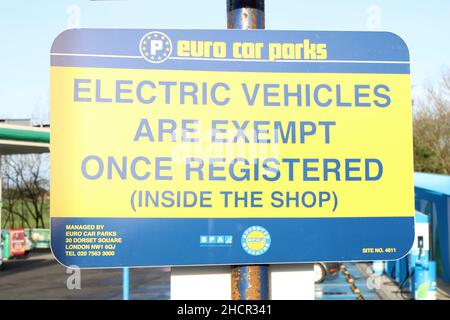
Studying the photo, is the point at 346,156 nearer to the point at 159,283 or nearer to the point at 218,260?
the point at 218,260

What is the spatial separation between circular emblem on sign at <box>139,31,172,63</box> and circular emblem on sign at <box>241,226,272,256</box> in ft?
3.57

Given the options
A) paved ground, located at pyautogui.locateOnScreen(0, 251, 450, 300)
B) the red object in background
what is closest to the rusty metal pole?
paved ground, located at pyautogui.locateOnScreen(0, 251, 450, 300)

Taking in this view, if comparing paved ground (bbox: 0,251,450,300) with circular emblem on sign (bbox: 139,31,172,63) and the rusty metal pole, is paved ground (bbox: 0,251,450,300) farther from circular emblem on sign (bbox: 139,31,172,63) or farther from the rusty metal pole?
circular emblem on sign (bbox: 139,31,172,63)

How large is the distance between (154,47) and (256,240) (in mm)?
1224

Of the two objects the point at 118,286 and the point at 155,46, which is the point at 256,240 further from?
the point at 118,286

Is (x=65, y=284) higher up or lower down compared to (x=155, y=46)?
lower down

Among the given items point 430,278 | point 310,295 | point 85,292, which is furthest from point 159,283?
point 310,295

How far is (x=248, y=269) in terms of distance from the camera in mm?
3172

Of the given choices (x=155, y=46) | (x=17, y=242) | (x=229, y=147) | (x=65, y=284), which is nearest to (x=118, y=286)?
(x=65, y=284)

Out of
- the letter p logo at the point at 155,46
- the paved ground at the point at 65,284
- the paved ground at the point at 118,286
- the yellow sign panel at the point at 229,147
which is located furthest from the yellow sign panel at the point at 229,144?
the paved ground at the point at 65,284

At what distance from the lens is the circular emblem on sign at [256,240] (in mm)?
3150

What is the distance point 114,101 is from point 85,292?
15.6m

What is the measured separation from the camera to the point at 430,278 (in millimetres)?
13648

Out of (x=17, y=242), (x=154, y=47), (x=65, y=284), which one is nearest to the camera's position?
(x=154, y=47)
